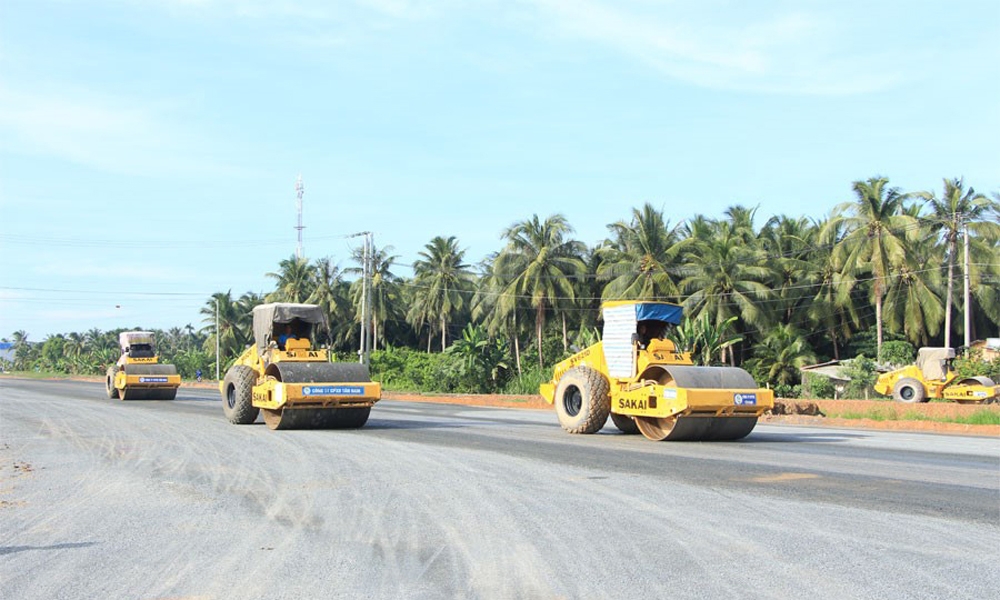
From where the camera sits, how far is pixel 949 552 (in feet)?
22.1

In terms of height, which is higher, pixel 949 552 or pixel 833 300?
pixel 833 300

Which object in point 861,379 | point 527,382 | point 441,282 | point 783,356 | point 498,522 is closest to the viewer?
point 498,522

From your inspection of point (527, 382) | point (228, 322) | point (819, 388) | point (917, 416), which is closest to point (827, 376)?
point (819, 388)

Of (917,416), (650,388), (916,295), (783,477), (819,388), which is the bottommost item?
(917,416)

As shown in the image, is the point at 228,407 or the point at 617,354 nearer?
the point at 617,354

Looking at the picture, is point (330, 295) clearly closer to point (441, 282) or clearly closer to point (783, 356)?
point (441, 282)

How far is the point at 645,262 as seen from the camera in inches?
2184

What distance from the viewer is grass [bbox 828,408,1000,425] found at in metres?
24.1

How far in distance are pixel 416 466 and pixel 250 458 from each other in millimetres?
2686

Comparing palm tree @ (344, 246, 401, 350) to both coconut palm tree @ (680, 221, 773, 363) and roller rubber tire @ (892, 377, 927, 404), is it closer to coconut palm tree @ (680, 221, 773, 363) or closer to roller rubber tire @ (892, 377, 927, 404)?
coconut palm tree @ (680, 221, 773, 363)

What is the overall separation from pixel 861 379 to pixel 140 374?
102ft

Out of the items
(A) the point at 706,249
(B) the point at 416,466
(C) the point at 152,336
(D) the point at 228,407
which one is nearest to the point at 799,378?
(A) the point at 706,249

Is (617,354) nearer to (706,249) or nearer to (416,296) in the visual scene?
(706,249)

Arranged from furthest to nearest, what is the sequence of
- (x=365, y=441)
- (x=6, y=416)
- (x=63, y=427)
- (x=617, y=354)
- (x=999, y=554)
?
(x=6, y=416) → (x=63, y=427) → (x=617, y=354) → (x=365, y=441) → (x=999, y=554)
